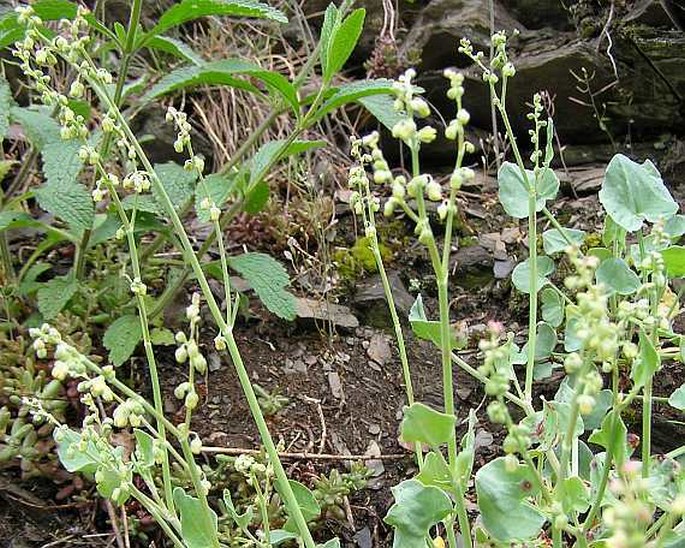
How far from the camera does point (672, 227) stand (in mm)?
958

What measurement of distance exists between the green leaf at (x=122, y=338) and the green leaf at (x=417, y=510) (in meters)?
0.73

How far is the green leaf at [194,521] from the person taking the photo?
75 cm

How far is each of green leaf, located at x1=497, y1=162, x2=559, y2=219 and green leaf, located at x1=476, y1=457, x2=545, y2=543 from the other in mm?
395

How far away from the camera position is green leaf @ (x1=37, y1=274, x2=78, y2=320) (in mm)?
1353

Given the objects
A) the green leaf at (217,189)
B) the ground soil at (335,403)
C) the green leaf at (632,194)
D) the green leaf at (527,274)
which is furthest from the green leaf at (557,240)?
the green leaf at (217,189)

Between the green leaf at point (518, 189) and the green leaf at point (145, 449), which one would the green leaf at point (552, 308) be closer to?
the green leaf at point (518, 189)

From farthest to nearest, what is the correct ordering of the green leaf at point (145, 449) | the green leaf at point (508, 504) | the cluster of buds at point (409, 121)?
the green leaf at point (145, 449)
the green leaf at point (508, 504)
the cluster of buds at point (409, 121)

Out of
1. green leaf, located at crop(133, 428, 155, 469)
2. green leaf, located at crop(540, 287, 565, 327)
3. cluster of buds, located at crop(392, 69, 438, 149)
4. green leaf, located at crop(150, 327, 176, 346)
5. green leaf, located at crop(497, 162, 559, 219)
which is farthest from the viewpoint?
green leaf, located at crop(150, 327, 176, 346)

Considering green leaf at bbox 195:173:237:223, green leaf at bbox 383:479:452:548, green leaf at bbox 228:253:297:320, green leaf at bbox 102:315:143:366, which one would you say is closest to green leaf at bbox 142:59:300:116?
green leaf at bbox 195:173:237:223

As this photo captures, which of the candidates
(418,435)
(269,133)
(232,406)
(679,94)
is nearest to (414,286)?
(232,406)

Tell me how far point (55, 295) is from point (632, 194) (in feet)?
3.31

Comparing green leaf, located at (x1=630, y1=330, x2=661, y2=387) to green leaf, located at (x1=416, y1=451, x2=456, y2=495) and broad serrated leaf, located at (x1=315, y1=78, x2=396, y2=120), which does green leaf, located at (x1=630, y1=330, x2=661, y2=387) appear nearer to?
green leaf, located at (x1=416, y1=451, x2=456, y2=495)

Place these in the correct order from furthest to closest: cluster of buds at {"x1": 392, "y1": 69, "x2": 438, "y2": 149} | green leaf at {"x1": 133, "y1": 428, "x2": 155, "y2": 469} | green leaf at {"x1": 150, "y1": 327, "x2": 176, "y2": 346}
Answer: green leaf at {"x1": 150, "y1": 327, "x2": 176, "y2": 346}, green leaf at {"x1": 133, "y1": 428, "x2": 155, "y2": 469}, cluster of buds at {"x1": 392, "y1": 69, "x2": 438, "y2": 149}

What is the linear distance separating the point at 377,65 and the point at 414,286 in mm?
851
